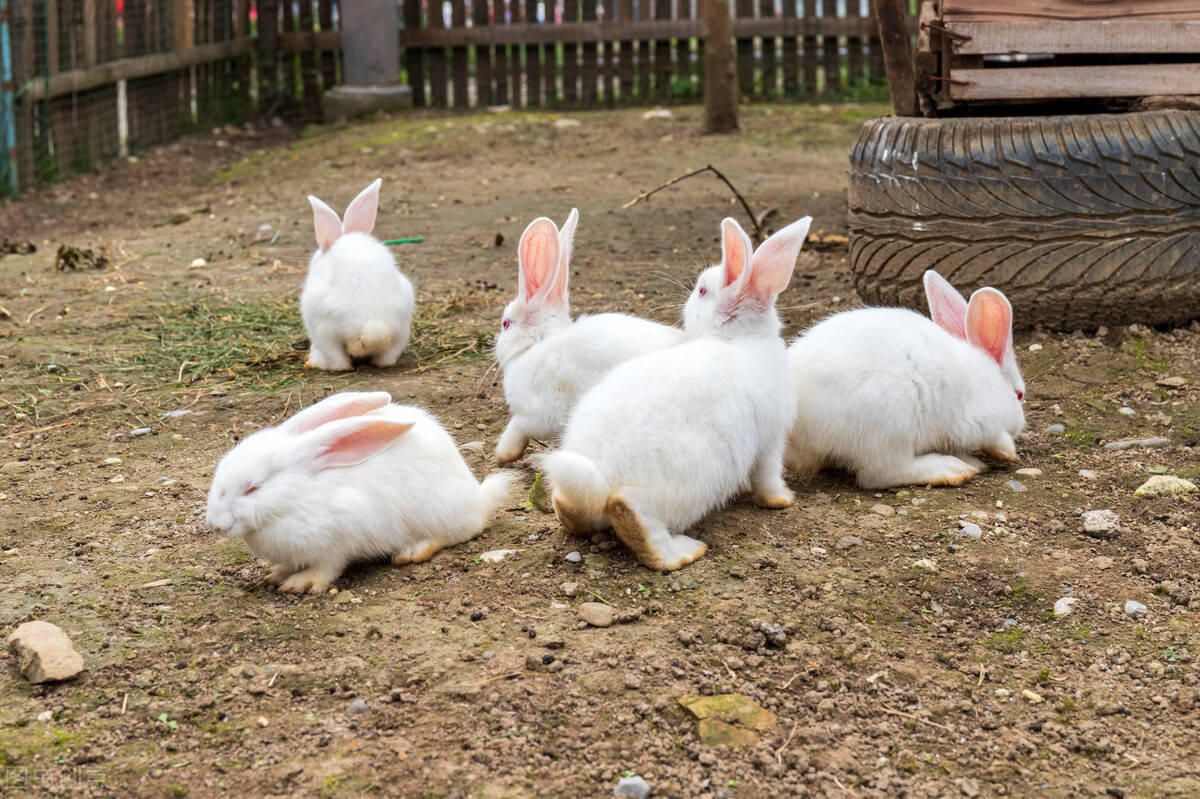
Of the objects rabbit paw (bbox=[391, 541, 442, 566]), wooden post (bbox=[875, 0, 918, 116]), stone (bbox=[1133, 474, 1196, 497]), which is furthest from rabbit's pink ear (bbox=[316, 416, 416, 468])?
wooden post (bbox=[875, 0, 918, 116])

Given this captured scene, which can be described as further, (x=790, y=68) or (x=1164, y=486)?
(x=790, y=68)

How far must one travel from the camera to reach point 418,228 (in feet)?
26.6

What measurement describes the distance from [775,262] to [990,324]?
2.83ft

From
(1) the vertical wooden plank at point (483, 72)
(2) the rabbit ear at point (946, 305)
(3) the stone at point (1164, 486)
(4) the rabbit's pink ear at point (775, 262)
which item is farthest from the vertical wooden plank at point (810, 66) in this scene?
(4) the rabbit's pink ear at point (775, 262)

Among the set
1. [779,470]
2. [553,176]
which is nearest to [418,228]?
[553,176]

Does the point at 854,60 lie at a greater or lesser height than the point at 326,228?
greater

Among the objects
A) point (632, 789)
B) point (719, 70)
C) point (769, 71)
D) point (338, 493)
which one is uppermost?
point (769, 71)

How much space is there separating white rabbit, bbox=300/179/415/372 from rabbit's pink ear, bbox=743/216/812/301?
6.55 feet

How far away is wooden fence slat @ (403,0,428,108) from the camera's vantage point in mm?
13383

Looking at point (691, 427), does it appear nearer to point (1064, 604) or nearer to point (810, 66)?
point (1064, 604)

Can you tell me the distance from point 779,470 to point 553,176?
615cm

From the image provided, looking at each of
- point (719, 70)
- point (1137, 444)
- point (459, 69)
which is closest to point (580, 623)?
point (1137, 444)

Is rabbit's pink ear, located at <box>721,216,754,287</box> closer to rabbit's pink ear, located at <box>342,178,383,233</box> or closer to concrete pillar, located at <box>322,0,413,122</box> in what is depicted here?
rabbit's pink ear, located at <box>342,178,383,233</box>

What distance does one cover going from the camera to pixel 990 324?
13.4 feet
